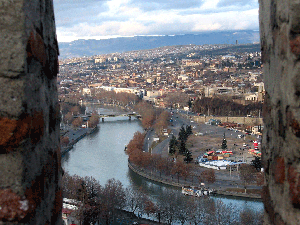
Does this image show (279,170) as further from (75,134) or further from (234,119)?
(234,119)

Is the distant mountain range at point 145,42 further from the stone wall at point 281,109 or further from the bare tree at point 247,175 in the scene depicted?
the stone wall at point 281,109

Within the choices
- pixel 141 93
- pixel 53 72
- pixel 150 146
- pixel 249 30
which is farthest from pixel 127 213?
pixel 249 30

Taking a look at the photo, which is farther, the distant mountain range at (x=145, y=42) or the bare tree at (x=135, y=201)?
the distant mountain range at (x=145, y=42)

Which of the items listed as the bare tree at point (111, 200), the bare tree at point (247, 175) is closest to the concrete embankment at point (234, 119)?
the bare tree at point (247, 175)

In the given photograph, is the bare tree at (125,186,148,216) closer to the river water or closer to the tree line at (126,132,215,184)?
the river water

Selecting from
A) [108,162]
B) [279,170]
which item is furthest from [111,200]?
[279,170]

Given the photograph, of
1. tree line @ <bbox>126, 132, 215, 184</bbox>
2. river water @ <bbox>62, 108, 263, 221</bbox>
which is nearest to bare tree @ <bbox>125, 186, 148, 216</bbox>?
river water @ <bbox>62, 108, 263, 221</bbox>
